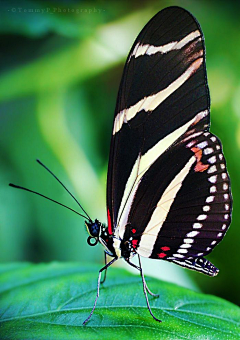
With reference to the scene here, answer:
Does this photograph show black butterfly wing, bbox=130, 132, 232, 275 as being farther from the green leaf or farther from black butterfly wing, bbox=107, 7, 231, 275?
the green leaf

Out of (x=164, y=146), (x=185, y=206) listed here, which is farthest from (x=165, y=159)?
(x=185, y=206)

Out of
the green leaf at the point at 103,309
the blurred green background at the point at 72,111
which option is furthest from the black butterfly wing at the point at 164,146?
the blurred green background at the point at 72,111

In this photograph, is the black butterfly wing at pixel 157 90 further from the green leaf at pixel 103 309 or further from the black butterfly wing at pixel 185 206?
the green leaf at pixel 103 309

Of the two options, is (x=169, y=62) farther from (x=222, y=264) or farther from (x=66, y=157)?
(x=222, y=264)

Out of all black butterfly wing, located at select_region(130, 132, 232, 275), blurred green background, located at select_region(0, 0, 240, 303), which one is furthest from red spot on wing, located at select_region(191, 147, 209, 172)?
blurred green background, located at select_region(0, 0, 240, 303)

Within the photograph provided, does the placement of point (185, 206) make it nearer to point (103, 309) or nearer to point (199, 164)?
point (199, 164)

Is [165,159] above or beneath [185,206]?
above

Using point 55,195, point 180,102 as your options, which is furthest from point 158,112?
point 55,195
